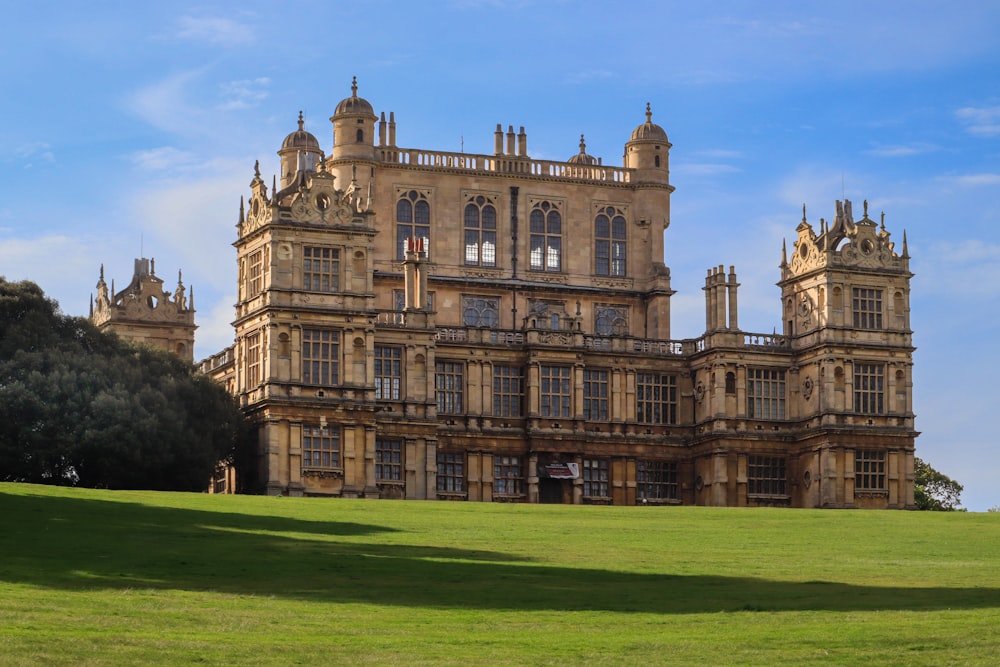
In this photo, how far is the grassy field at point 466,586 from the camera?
113ft

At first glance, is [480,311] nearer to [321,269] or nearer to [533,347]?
[533,347]

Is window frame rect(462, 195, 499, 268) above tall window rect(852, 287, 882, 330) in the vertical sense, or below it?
above

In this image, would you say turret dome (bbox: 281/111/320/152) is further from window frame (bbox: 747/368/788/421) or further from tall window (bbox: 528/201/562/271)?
window frame (bbox: 747/368/788/421)

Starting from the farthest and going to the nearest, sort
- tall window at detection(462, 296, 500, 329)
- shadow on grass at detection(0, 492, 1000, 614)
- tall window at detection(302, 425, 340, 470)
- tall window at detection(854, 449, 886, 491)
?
tall window at detection(462, 296, 500, 329) → tall window at detection(854, 449, 886, 491) → tall window at detection(302, 425, 340, 470) → shadow on grass at detection(0, 492, 1000, 614)

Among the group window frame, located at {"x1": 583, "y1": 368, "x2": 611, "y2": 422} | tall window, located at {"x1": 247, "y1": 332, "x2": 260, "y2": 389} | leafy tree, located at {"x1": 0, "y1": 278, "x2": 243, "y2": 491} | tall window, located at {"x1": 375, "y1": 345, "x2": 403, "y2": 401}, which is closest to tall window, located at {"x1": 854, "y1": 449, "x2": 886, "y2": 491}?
window frame, located at {"x1": 583, "y1": 368, "x2": 611, "y2": 422}

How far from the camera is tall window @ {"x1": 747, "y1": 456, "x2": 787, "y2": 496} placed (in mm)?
92812

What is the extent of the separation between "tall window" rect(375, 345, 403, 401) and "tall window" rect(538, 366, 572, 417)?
7.32 m

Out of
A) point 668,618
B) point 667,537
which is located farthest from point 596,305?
point 668,618

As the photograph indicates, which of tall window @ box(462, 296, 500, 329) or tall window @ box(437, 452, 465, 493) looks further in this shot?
tall window @ box(462, 296, 500, 329)

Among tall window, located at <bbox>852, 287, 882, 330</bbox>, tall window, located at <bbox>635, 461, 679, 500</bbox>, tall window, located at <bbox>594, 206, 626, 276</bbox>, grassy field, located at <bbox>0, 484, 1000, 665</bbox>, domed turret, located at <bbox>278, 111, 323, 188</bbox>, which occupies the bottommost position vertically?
grassy field, located at <bbox>0, 484, 1000, 665</bbox>

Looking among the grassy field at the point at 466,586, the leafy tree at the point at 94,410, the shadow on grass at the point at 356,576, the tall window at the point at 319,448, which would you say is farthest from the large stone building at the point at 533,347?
the shadow on grass at the point at 356,576

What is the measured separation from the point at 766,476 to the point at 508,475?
1199 centimetres

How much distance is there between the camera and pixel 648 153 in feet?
336

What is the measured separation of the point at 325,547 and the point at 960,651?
20015 millimetres
